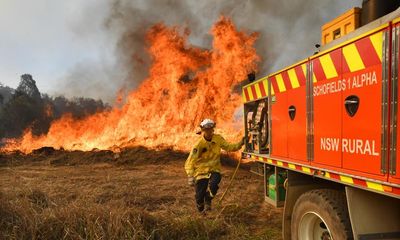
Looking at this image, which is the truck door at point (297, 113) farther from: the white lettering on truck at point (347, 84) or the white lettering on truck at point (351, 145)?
the white lettering on truck at point (351, 145)

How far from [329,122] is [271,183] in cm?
184

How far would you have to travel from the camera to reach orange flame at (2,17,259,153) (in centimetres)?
1680

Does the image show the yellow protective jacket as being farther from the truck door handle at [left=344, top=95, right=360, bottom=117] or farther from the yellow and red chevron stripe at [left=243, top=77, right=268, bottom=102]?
the truck door handle at [left=344, top=95, right=360, bottom=117]

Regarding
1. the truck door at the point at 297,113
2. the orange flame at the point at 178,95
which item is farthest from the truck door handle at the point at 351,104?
the orange flame at the point at 178,95

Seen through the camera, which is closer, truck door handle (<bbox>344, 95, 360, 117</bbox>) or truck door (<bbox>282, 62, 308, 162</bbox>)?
truck door handle (<bbox>344, 95, 360, 117</bbox>)

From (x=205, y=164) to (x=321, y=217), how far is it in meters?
3.92

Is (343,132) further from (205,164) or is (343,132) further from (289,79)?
(205,164)

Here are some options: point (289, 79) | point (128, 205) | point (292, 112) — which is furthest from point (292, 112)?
Result: point (128, 205)

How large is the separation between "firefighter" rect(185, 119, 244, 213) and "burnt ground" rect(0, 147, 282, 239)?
0.32 metres

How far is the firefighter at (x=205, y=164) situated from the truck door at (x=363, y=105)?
3919 millimetres

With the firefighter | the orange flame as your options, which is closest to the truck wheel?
the firefighter

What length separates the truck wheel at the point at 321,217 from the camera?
330 centimetres

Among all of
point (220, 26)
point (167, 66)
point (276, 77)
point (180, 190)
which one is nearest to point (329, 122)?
point (276, 77)

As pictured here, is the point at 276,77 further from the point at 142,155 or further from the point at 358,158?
the point at 142,155
